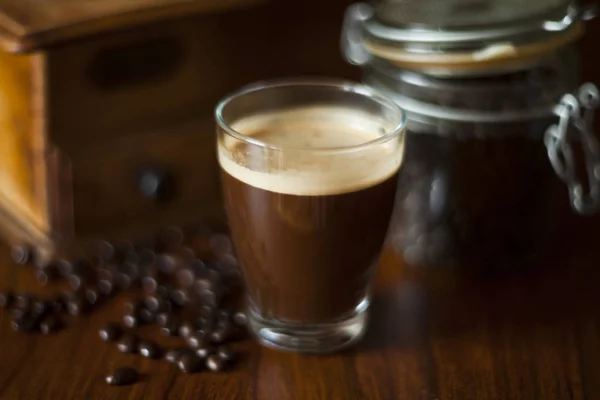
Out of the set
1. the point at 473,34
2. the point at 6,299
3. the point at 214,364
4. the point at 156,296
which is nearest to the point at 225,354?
the point at 214,364

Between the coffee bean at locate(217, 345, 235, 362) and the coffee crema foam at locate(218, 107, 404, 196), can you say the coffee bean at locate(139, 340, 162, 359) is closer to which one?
the coffee bean at locate(217, 345, 235, 362)

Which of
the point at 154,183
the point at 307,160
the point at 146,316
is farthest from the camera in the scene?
the point at 154,183

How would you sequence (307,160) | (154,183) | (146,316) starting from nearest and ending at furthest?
(307,160) < (146,316) < (154,183)

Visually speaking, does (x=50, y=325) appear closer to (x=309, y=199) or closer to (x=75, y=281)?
(x=75, y=281)

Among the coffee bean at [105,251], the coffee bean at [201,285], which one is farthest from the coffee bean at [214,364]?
the coffee bean at [105,251]

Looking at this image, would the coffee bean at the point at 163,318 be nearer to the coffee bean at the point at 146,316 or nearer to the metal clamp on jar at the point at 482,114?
the coffee bean at the point at 146,316

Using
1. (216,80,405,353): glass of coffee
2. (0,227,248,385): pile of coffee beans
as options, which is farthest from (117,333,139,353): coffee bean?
(216,80,405,353): glass of coffee
